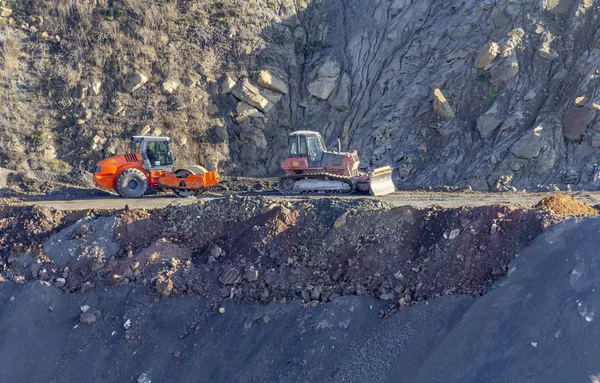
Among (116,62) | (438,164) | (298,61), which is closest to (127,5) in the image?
(116,62)

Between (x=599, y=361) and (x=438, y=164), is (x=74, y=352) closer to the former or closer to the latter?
(x=599, y=361)

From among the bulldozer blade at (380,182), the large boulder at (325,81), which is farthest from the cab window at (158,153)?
the large boulder at (325,81)

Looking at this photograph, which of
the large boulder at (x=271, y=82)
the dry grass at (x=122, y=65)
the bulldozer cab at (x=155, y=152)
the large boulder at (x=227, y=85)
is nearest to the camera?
the bulldozer cab at (x=155, y=152)

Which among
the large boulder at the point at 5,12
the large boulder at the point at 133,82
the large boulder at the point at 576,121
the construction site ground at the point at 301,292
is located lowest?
the construction site ground at the point at 301,292

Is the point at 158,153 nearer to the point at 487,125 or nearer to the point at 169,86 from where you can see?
the point at 169,86

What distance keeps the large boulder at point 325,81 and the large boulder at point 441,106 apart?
465 cm

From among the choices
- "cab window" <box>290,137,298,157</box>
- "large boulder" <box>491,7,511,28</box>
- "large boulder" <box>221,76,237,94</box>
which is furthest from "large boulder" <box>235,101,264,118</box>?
"large boulder" <box>491,7,511,28</box>

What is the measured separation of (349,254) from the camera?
1248 centimetres

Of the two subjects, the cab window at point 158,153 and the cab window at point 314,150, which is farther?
the cab window at point 158,153

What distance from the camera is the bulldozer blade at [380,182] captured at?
55.2 ft

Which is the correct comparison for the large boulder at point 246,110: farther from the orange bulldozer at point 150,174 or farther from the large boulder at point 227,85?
the orange bulldozer at point 150,174

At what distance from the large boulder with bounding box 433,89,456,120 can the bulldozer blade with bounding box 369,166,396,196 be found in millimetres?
3923

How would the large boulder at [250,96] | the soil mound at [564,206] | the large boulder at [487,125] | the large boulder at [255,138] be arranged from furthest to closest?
the large boulder at [250,96] < the large boulder at [255,138] < the large boulder at [487,125] < the soil mound at [564,206]

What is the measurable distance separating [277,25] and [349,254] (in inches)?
592
